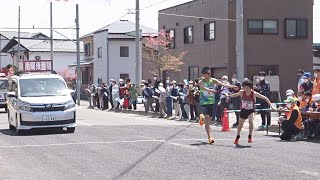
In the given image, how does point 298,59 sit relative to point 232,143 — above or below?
above

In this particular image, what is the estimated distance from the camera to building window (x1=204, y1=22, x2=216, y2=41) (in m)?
38.8

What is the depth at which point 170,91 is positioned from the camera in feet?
87.7

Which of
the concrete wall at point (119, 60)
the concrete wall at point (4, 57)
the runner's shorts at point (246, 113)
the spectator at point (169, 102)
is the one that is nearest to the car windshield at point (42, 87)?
the runner's shorts at point (246, 113)

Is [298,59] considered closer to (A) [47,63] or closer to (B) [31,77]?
(A) [47,63]

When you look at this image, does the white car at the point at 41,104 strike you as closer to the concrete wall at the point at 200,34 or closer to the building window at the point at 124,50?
the concrete wall at the point at 200,34

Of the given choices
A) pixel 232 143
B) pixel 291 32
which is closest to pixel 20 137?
pixel 232 143

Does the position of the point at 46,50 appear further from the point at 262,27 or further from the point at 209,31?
the point at 262,27

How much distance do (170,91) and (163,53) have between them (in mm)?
20231

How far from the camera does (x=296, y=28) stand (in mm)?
37781

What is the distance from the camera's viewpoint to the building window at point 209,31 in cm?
3875

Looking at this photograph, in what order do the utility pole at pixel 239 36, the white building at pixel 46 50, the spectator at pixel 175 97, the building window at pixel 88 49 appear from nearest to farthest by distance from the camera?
the utility pole at pixel 239 36, the spectator at pixel 175 97, the building window at pixel 88 49, the white building at pixel 46 50

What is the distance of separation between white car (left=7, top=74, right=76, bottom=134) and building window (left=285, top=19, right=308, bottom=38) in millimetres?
22386

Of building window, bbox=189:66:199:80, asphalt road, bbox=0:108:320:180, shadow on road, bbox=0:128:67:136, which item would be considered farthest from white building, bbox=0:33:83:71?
asphalt road, bbox=0:108:320:180

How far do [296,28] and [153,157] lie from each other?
1103 inches
